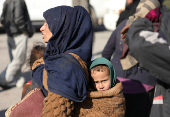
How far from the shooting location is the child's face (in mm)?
1952

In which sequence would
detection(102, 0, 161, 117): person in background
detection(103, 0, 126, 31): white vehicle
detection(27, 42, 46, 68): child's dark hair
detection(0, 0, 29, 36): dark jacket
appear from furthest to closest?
detection(103, 0, 126, 31): white vehicle < detection(0, 0, 29, 36): dark jacket < detection(102, 0, 161, 117): person in background < detection(27, 42, 46, 68): child's dark hair

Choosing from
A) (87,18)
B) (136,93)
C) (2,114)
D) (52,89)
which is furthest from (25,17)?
(52,89)

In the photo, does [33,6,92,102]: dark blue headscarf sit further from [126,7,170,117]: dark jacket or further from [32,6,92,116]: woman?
[126,7,170,117]: dark jacket

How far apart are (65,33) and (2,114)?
2.84 metres

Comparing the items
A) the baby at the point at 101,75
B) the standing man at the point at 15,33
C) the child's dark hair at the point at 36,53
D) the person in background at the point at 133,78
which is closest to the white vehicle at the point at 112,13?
the standing man at the point at 15,33

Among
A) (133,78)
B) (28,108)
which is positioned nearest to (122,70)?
(133,78)

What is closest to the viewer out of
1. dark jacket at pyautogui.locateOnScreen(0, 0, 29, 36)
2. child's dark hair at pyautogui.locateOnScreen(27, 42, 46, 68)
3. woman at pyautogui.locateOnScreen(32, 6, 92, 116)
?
woman at pyautogui.locateOnScreen(32, 6, 92, 116)

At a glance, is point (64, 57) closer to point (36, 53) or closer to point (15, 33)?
point (36, 53)

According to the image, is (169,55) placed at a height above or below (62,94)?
above

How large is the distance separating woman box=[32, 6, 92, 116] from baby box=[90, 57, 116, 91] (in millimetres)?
113

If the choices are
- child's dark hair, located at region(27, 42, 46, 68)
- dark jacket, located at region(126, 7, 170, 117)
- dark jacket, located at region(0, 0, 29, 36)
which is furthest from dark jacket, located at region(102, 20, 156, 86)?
dark jacket, located at region(0, 0, 29, 36)

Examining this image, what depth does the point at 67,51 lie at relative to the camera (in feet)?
5.93

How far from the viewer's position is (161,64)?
6.31ft

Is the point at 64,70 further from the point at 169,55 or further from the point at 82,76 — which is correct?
the point at 169,55
